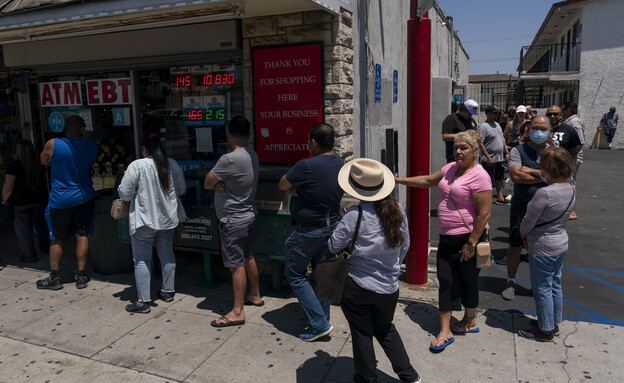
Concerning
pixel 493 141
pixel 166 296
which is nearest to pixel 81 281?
pixel 166 296

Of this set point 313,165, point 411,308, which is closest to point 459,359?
point 411,308

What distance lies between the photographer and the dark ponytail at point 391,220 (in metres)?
3.08

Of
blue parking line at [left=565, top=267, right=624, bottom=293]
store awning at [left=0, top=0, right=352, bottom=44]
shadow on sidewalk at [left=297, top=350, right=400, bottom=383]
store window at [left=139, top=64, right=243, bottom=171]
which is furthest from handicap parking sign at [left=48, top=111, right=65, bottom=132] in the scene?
blue parking line at [left=565, top=267, right=624, bottom=293]

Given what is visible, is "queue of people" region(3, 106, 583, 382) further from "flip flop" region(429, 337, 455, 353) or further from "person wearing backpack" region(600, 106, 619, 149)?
"person wearing backpack" region(600, 106, 619, 149)

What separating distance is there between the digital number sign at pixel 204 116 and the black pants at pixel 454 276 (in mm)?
3491

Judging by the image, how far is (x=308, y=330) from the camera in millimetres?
4391

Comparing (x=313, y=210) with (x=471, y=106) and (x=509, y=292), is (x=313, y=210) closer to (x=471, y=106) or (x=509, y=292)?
(x=509, y=292)

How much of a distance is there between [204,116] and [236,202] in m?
2.35

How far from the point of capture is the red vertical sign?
5480mm

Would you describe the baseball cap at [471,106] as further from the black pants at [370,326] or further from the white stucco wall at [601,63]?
the white stucco wall at [601,63]

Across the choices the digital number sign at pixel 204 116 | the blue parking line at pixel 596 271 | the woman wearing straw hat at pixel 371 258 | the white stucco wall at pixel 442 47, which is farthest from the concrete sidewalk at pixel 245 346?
the white stucco wall at pixel 442 47

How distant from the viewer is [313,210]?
4105mm

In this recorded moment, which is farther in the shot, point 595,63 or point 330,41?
point 595,63

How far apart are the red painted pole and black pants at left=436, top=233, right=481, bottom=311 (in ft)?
3.70
